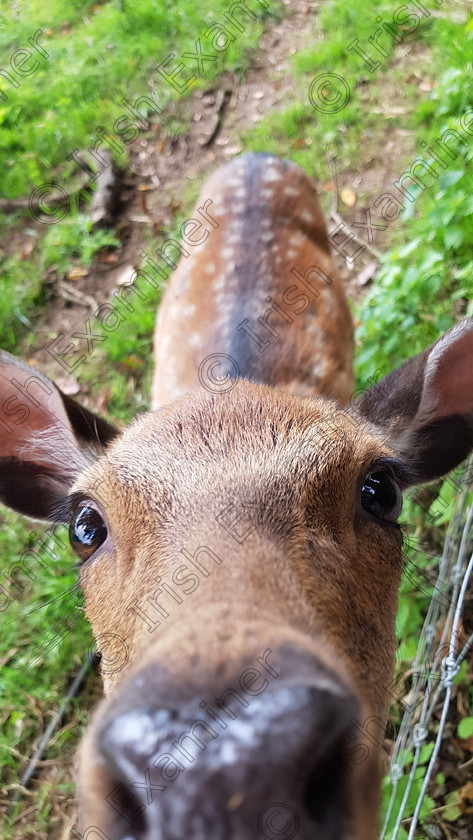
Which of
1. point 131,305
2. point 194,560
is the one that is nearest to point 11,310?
point 131,305

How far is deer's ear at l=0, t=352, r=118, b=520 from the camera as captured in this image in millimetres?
2695

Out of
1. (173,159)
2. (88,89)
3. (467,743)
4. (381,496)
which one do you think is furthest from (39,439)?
(88,89)

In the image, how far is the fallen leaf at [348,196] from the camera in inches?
235

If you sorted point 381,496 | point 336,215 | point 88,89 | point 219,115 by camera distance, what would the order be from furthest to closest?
point 88,89
point 219,115
point 336,215
point 381,496

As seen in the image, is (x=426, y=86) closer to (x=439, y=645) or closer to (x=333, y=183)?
(x=333, y=183)

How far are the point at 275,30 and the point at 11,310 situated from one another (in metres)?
4.51

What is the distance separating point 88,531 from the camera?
7.25 feet

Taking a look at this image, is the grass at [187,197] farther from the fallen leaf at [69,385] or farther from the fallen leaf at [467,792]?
the fallen leaf at [467,792]

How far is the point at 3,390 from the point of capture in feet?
8.91

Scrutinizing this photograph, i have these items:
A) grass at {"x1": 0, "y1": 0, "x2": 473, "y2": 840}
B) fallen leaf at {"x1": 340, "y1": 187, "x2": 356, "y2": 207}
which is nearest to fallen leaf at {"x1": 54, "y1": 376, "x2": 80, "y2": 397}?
grass at {"x1": 0, "y1": 0, "x2": 473, "y2": 840}

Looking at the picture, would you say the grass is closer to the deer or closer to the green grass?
the green grass

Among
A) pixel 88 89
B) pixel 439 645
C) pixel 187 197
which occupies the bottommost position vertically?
pixel 439 645

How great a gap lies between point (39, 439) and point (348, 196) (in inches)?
166

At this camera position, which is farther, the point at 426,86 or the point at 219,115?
the point at 219,115
